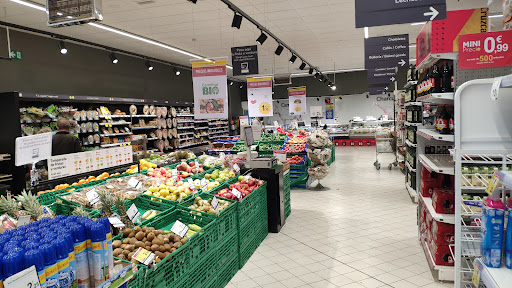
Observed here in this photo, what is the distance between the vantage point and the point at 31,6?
682 centimetres

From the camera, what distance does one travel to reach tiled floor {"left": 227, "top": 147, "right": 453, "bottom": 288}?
3.89 m

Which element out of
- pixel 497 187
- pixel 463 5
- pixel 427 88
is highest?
pixel 463 5

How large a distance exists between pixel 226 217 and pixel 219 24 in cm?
614

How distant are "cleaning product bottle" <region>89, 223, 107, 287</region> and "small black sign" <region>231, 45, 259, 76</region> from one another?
7.47 metres

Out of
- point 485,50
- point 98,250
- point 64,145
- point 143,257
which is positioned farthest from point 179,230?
point 64,145

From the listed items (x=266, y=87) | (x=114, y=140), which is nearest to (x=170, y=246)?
(x=114, y=140)

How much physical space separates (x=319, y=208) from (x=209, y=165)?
240 centimetres

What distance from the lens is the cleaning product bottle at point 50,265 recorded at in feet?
4.80

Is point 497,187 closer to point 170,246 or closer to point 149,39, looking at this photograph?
point 170,246

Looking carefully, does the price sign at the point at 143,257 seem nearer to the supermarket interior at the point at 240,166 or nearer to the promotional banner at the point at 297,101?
the supermarket interior at the point at 240,166

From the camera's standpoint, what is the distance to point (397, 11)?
3.15 meters

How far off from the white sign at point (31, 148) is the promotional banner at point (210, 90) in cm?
471

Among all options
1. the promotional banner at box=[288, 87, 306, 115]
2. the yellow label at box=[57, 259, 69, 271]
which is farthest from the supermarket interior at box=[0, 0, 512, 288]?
the promotional banner at box=[288, 87, 306, 115]

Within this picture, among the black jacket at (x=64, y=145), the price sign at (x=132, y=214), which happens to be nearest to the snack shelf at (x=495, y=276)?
the price sign at (x=132, y=214)
